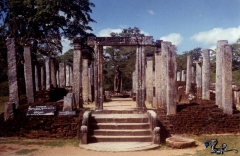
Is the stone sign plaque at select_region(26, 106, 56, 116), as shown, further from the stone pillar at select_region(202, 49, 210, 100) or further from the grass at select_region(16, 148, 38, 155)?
the stone pillar at select_region(202, 49, 210, 100)

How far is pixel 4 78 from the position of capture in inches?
1564

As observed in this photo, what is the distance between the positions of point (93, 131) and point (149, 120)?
2.24 m

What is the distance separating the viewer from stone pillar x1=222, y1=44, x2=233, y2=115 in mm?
11086

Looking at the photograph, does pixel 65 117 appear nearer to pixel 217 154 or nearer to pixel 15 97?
pixel 15 97

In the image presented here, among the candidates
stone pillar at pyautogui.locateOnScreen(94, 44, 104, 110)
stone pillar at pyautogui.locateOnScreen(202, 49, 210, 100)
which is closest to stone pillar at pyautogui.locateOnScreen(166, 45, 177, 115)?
stone pillar at pyautogui.locateOnScreen(94, 44, 104, 110)

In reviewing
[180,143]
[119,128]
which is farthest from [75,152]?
[180,143]

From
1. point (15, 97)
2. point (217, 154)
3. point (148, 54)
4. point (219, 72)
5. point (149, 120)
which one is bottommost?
point (217, 154)

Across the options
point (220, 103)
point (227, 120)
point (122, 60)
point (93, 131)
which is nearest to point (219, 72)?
point (220, 103)

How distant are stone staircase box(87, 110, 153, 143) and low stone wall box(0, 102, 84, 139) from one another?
0.75 m

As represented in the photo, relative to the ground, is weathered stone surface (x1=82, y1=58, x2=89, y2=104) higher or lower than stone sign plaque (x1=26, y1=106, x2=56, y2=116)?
higher

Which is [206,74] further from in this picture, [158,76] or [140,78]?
[140,78]

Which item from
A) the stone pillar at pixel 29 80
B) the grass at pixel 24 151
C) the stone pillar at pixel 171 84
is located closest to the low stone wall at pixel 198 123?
the stone pillar at pixel 171 84

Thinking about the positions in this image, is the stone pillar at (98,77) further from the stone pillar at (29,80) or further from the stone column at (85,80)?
the stone column at (85,80)

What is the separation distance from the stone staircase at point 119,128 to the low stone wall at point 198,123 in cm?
86
